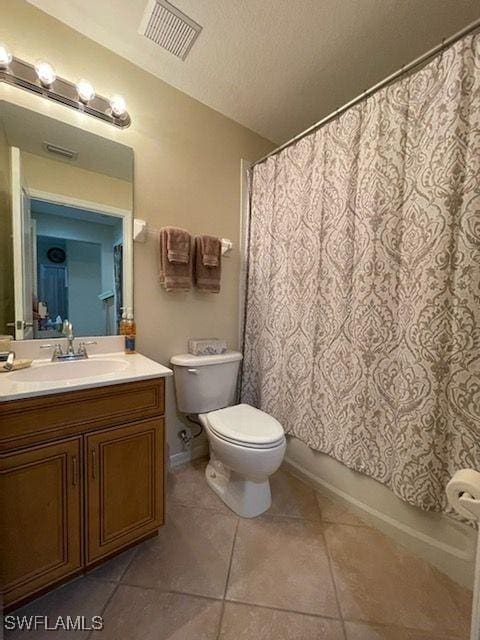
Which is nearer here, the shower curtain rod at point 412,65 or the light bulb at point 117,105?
the shower curtain rod at point 412,65

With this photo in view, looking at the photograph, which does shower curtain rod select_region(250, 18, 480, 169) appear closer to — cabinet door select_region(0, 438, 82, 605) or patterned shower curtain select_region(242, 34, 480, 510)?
patterned shower curtain select_region(242, 34, 480, 510)

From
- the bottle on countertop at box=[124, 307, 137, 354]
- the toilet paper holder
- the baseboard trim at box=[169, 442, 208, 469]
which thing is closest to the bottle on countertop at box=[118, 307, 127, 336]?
the bottle on countertop at box=[124, 307, 137, 354]

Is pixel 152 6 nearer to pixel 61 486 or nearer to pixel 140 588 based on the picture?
pixel 61 486

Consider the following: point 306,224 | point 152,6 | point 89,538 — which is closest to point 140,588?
point 89,538

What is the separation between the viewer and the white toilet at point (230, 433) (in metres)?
1.28

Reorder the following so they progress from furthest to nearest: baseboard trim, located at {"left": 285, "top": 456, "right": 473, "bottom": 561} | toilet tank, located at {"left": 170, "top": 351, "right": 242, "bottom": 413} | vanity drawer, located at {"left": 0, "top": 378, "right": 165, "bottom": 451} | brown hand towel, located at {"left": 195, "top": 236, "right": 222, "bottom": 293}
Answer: brown hand towel, located at {"left": 195, "top": 236, "right": 222, "bottom": 293}
toilet tank, located at {"left": 170, "top": 351, "right": 242, "bottom": 413}
baseboard trim, located at {"left": 285, "top": 456, "right": 473, "bottom": 561}
vanity drawer, located at {"left": 0, "top": 378, "right": 165, "bottom": 451}

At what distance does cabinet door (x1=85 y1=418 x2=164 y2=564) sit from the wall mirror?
2.08ft

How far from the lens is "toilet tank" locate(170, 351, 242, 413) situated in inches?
62.6

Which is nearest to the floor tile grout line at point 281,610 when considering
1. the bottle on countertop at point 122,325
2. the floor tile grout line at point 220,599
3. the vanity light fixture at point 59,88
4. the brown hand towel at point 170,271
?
the floor tile grout line at point 220,599

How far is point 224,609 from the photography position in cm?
95

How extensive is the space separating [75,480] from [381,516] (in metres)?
1.36

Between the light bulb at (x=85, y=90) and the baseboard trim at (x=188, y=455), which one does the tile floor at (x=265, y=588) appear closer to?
the baseboard trim at (x=188, y=455)

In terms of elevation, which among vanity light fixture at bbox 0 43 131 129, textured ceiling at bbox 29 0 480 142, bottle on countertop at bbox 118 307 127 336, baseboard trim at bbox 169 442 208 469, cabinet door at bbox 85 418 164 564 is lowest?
baseboard trim at bbox 169 442 208 469

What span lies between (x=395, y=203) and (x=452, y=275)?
40 centimetres
